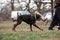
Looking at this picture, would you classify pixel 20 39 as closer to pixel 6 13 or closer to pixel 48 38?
pixel 48 38

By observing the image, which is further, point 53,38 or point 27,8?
point 27,8

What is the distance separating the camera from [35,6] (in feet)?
122

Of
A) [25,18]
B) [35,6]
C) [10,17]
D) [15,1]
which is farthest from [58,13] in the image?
[15,1]

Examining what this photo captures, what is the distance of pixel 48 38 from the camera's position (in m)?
10.5

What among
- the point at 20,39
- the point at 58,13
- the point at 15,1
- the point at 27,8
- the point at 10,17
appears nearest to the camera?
the point at 20,39

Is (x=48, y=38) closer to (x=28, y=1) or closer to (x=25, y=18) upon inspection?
(x=25, y=18)

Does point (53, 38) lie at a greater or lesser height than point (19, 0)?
greater

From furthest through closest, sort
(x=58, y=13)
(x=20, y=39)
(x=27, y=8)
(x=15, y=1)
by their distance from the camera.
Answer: (x=15, y=1) < (x=27, y=8) < (x=58, y=13) < (x=20, y=39)

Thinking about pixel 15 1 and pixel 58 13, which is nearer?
pixel 58 13

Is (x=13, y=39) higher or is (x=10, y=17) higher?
(x=13, y=39)

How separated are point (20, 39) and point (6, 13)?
83.1 feet

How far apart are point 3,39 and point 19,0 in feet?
103

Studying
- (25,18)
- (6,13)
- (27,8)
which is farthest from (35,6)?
(25,18)

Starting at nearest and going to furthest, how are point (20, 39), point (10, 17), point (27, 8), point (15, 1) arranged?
1. point (20, 39)
2. point (10, 17)
3. point (27, 8)
4. point (15, 1)
